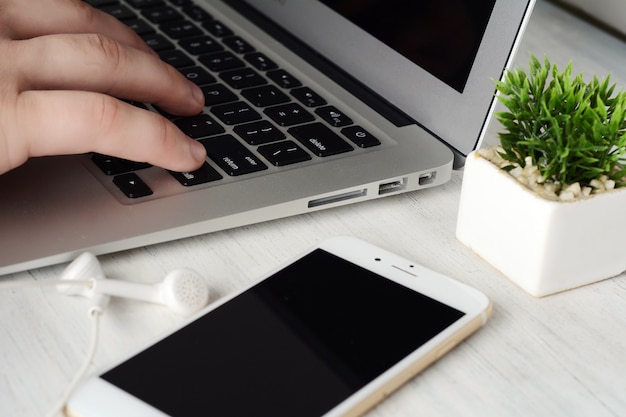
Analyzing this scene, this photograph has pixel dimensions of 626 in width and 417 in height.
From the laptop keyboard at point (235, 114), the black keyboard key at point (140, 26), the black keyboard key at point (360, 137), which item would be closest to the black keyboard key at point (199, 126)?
the laptop keyboard at point (235, 114)

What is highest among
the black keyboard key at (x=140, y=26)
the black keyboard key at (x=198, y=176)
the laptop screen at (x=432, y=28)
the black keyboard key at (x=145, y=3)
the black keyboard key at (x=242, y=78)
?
the laptop screen at (x=432, y=28)

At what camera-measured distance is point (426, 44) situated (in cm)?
66

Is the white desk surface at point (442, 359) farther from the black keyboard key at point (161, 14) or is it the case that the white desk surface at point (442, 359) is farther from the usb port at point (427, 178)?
the black keyboard key at point (161, 14)

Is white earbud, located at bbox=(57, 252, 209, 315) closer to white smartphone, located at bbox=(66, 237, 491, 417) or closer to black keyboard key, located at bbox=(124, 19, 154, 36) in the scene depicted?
white smartphone, located at bbox=(66, 237, 491, 417)

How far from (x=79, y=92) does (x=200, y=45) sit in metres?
0.26

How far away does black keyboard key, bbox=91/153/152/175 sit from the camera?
1.91ft

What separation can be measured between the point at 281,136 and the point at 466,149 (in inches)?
5.7

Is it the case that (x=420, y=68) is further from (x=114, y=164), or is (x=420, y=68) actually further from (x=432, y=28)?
(x=114, y=164)

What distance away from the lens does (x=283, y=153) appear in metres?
0.60

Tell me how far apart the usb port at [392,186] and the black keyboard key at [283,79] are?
0.52ft

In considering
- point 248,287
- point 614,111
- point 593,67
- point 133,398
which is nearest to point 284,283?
point 248,287

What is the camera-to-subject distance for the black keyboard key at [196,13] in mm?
834

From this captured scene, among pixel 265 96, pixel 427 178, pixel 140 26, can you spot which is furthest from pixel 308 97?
pixel 140 26

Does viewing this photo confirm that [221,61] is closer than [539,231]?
No
